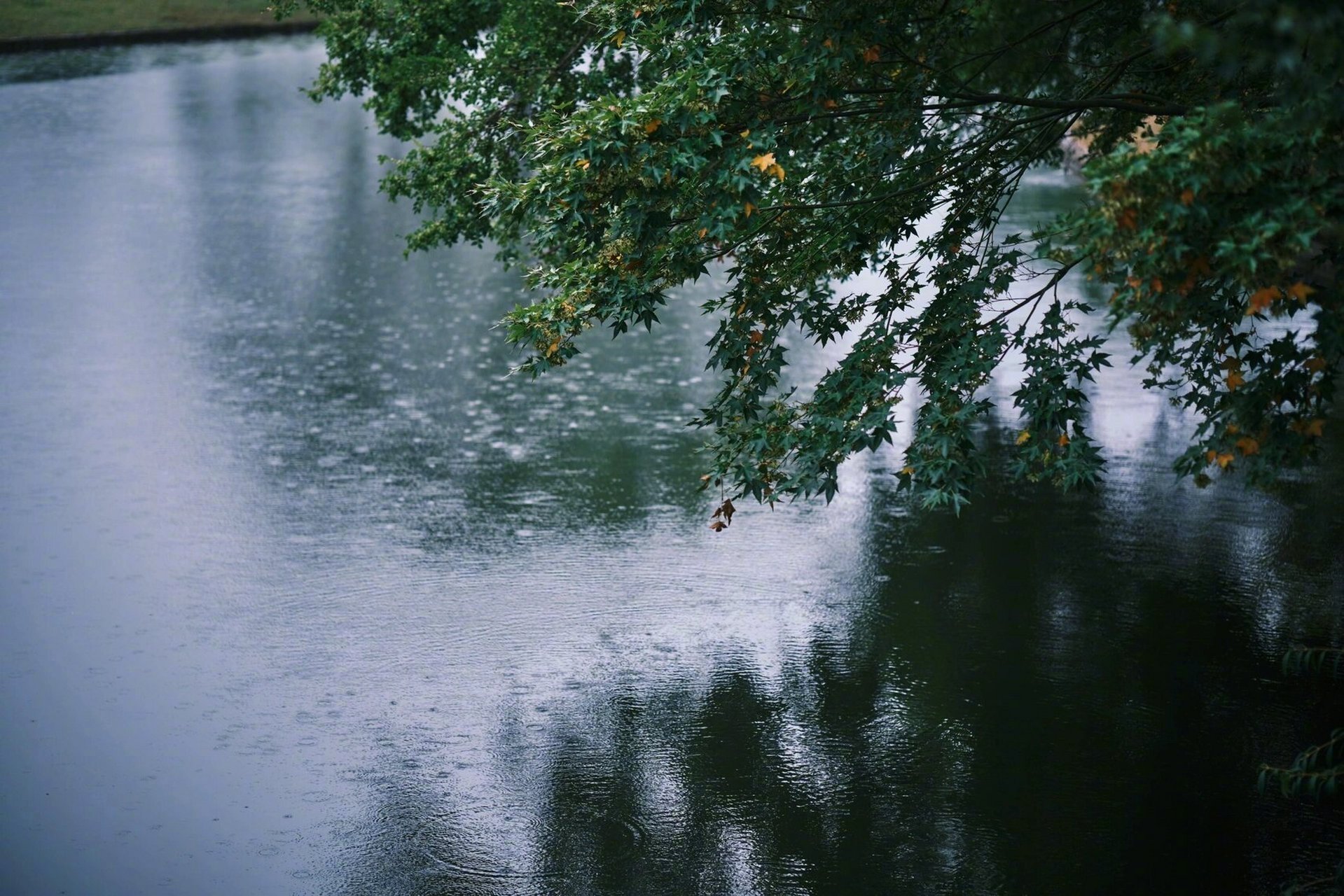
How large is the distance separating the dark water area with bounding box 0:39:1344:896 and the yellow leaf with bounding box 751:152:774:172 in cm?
→ 334

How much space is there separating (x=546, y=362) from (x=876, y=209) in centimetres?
200

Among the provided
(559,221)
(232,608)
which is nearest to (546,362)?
(559,221)

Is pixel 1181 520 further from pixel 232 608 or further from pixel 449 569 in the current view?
pixel 232 608

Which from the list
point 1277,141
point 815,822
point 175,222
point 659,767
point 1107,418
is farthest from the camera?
point 175,222

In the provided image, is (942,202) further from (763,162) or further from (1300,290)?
(1300,290)

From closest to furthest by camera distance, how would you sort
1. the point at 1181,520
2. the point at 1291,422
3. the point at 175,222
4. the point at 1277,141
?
the point at 1277,141 → the point at 1291,422 → the point at 1181,520 → the point at 175,222

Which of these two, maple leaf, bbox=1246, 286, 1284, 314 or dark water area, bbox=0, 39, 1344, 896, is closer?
maple leaf, bbox=1246, 286, 1284, 314

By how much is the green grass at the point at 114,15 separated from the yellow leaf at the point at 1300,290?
32.6 m

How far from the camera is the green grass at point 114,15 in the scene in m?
35.2

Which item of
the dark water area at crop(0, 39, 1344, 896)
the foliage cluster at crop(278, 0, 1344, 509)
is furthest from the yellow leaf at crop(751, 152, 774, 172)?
the dark water area at crop(0, 39, 1344, 896)

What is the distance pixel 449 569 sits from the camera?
10031mm

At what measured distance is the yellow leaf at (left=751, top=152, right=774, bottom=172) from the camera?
581 cm

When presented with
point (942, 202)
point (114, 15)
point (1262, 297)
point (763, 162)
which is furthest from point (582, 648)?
point (114, 15)

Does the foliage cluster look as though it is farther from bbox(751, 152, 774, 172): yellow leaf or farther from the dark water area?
the dark water area
